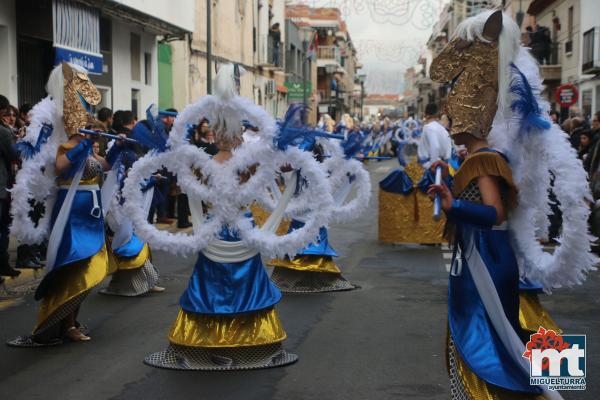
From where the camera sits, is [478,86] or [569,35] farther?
[569,35]

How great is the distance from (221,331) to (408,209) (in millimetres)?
7674

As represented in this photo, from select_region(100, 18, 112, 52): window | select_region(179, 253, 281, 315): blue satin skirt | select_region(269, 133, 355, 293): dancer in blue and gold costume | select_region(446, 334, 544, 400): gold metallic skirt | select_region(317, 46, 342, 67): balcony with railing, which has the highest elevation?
select_region(317, 46, 342, 67): balcony with railing

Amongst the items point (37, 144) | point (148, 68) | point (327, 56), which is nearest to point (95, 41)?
point (148, 68)

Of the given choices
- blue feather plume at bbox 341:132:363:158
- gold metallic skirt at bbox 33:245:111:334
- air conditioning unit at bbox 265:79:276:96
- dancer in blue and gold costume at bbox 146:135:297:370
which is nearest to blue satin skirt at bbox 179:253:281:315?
dancer in blue and gold costume at bbox 146:135:297:370

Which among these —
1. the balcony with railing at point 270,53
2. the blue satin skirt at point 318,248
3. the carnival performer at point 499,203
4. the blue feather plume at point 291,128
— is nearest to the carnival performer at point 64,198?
the blue feather plume at point 291,128

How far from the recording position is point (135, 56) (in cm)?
2483

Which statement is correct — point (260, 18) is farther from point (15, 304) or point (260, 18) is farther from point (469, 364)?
point (469, 364)

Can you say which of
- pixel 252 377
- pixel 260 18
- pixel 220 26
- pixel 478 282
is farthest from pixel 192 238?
pixel 260 18

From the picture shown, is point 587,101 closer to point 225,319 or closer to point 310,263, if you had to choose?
point 310,263

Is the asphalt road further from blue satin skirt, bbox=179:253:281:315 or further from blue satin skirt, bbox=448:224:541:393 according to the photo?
blue satin skirt, bbox=448:224:541:393

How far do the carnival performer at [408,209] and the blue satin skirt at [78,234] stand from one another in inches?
274

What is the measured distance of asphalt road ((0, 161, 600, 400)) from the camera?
6012mm

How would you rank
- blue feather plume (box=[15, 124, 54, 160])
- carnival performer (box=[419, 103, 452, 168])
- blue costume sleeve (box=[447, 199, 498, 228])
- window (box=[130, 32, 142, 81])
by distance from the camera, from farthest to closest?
window (box=[130, 32, 142, 81]) → carnival performer (box=[419, 103, 452, 168]) → blue feather plume (box=[15, 124, 54, 160]) → blue costume sleeve (box=[447, 199, 498, 228])

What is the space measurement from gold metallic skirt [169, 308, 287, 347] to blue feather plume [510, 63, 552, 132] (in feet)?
8.35
